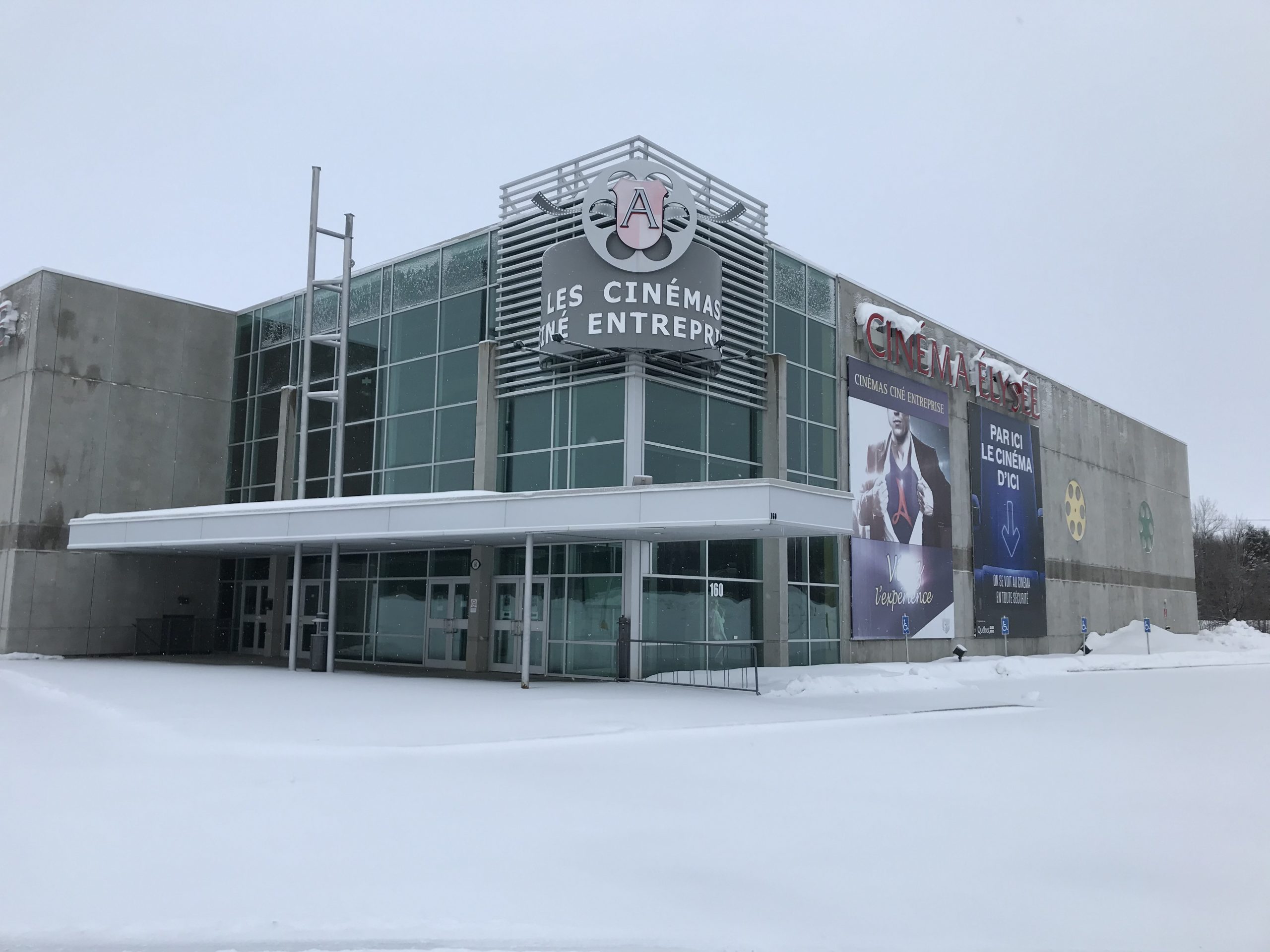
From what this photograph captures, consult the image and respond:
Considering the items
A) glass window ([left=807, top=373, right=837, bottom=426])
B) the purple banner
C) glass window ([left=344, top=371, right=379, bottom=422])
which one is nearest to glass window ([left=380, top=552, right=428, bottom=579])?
glass window ([left=344, top=371, right=379, bottom=422])

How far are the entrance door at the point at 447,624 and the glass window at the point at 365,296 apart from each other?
29.6ft

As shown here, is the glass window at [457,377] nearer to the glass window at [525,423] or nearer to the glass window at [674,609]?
the glass window at [525,423]

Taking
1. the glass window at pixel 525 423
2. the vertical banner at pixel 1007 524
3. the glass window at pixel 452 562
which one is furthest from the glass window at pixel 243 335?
the vertical banner at pixel 1007 524

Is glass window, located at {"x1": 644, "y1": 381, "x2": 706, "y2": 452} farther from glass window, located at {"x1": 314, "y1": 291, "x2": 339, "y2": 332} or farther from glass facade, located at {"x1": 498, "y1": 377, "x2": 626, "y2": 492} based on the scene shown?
glass window, located at {"x1": 314, "y1": 291, "x2": 339, "y2": 332}

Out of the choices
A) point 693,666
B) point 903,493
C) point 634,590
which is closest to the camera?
point 634,590

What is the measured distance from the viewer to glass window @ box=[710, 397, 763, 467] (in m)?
26.7

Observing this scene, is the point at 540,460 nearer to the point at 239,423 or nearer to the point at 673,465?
the point at 673,465

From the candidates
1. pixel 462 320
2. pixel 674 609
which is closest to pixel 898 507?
pixel 674 609

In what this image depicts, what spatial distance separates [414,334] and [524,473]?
647cm

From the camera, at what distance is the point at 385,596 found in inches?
1179

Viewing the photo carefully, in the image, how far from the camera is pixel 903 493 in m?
33.7

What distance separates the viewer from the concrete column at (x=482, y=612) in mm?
26891

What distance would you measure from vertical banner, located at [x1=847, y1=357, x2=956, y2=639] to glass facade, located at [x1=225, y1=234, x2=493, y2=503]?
11741mm

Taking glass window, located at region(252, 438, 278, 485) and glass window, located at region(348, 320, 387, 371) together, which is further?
glass window, located at region(252, 438, 278, 485)
